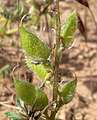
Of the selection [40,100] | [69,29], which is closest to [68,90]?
[40,100]

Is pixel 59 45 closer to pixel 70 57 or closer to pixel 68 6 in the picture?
pixel 70 57

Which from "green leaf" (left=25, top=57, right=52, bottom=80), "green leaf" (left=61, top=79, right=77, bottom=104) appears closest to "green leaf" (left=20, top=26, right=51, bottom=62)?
"green leaf" (left=25, top=57, right=52, bottom=80)

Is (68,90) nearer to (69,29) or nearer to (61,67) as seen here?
(69,29)

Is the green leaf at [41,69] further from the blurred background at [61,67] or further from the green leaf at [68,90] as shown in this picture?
the blurred background at [61,67]

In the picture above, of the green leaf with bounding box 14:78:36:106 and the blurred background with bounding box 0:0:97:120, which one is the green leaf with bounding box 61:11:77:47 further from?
the blurred background with bounding box 0:0:97:120

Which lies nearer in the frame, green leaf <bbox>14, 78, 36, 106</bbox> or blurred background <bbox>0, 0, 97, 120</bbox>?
green leaf <bbox>14, 78, 36, 106</bbox>

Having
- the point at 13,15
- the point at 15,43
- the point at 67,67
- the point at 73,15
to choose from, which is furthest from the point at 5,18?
the point at 73,15
